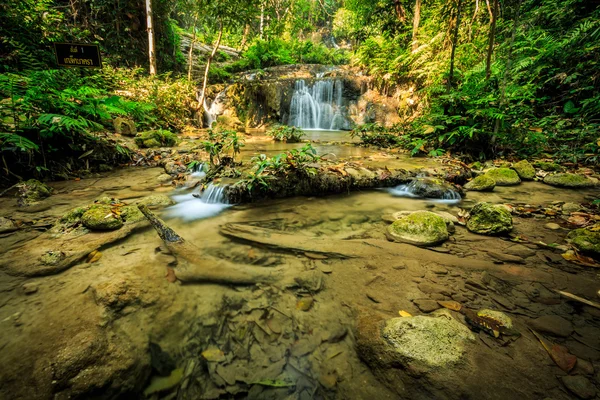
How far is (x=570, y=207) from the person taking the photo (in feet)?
10.8

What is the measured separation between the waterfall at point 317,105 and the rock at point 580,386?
43.6ft

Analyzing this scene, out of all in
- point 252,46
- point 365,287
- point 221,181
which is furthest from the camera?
point 252,46

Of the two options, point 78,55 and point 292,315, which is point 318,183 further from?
point 78,55

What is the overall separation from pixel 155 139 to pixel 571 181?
9357 millimetres

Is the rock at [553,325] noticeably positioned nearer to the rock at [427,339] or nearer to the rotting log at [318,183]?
the rock at [427,339]

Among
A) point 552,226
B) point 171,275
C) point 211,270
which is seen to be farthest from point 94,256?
point 552,226

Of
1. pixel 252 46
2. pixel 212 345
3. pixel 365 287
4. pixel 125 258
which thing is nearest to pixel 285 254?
pixel 365 287

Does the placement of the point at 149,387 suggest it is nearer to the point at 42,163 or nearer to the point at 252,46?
the point at 42,163

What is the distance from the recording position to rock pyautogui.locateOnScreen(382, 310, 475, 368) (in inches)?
52.1

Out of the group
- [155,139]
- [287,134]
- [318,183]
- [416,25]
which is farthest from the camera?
[416,25]

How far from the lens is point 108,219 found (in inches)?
110

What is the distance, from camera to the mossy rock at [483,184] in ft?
14.1

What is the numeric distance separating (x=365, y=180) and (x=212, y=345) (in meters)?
3.58

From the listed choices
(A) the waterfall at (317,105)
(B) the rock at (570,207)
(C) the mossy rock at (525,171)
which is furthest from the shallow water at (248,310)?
(A) the waterfall at (317,105)
